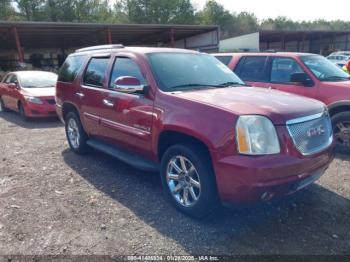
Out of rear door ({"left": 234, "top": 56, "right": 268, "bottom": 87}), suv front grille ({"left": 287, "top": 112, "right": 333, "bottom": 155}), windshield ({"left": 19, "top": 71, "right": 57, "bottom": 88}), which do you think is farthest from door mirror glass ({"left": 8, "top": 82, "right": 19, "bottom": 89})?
suv front grille ({"left": 287, "top": 112, "right": 333, "bottom": 155})

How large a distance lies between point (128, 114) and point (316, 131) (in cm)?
221

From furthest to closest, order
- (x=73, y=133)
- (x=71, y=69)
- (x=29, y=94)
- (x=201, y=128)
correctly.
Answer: (x=29, y=94), (x=73, y=133), (x=71, y=69), (x=201, y=128)

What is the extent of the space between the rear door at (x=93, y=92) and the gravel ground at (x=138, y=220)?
0.75m

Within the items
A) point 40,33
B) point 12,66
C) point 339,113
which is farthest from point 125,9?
point 339,113

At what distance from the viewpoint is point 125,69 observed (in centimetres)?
414

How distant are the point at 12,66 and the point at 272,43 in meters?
32.1

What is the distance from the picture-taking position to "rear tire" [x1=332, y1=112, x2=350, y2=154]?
17.2 feet

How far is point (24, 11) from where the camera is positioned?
4250 cm

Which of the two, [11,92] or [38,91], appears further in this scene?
A: [11,92]

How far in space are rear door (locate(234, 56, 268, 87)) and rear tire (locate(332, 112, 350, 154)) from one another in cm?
148

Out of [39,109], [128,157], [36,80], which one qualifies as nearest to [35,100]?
[39,109]

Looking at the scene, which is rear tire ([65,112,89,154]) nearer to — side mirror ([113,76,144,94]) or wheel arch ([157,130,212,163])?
side mirror ([113,76,144,94])

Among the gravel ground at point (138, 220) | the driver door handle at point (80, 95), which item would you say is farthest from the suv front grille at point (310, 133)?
the driver door handle at point (80, 95)

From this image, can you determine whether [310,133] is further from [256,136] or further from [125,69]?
[125,69]
